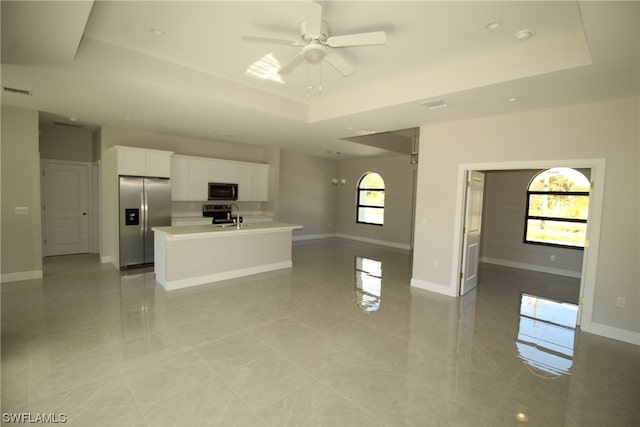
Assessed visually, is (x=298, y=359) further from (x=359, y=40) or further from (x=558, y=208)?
(x=558, y=208)

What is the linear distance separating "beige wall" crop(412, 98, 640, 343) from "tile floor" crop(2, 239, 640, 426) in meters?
0.57

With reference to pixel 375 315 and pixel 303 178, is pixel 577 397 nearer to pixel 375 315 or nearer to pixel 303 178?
pixel 375 315

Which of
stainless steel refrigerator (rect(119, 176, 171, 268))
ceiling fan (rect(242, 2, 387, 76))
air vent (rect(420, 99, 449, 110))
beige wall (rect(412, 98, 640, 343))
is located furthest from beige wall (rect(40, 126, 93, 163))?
beige wall (rect(412, 98, 640, 343))

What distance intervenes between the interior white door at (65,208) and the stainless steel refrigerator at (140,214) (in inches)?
76.7

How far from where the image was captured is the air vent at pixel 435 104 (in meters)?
3.74

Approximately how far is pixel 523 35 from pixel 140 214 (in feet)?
21.0

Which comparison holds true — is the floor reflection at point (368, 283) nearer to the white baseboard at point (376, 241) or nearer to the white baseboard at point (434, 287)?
the white baseboard at point (434, 287)

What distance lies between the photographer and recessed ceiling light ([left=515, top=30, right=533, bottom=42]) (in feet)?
8.59

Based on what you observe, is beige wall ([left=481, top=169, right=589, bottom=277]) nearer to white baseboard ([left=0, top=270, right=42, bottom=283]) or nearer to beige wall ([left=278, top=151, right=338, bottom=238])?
beige wall ([left=278, top=151, right=338, bottom=238])

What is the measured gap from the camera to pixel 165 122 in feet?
17.5

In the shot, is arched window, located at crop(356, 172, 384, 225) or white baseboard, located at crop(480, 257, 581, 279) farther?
arched window, located at crop(356, 172, 384, 225)

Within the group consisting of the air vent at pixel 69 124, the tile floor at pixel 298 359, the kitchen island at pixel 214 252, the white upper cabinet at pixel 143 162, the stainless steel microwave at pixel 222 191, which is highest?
the air vent at pixel 69 124

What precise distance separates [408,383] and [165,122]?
17.8ft

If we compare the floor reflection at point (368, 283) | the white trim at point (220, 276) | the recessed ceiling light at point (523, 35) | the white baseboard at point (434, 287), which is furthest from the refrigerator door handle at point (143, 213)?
the recessed ceiling light at point (523, 35)
